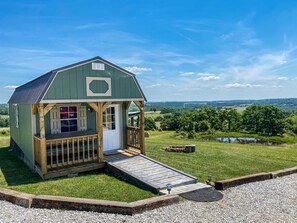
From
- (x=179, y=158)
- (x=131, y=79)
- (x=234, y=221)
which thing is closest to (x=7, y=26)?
(x=131, y=79)

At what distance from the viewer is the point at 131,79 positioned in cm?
885

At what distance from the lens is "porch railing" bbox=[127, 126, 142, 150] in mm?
9385

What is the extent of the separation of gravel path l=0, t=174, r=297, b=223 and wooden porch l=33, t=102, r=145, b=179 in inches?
80.3

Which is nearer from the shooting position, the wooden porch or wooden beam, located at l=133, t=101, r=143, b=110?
the wooden porch

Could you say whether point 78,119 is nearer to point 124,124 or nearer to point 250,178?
point 124,124

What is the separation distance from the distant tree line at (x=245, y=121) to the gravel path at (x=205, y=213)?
95.0 feet

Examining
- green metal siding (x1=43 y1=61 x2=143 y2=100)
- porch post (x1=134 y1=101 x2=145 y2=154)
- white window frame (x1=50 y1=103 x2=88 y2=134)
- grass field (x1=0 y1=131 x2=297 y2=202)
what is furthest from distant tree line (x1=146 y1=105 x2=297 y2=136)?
white window frame (x1=50 y1=103 x2=88 y2=134)

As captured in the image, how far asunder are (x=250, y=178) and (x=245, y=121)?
110 feet

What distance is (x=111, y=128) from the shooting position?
9.34 metres

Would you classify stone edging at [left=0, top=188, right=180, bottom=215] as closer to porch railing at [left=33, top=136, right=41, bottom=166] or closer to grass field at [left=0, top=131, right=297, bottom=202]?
grass field at [left=0, top=131, right=297, bottom=202]

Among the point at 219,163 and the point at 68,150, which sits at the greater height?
the point at 68,150

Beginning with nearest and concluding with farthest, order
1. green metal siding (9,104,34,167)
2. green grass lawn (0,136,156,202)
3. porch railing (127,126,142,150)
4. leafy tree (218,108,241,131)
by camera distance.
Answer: green grass lawn (0,136,156,202) < green metal siding (9,104,34,167) < porch railing (127,126,142,150) < leafy tree (218,108,241,131)

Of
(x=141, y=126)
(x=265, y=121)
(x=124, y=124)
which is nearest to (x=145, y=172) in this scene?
(x=141, y=126)

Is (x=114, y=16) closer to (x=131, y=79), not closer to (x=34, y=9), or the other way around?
(x=34, y=9)
